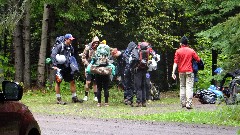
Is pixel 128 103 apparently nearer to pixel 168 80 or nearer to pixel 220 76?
pixel 220 76

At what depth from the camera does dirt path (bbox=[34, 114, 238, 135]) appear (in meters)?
10.8

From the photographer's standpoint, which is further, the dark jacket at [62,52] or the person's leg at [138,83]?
the dark jacket at [62,52]

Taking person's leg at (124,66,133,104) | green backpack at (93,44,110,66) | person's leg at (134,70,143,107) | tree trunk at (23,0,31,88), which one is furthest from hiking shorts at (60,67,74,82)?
tree trunk at (23,0,31,88)

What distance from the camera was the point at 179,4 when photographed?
88.5 ft

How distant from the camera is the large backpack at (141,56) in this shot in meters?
17.0

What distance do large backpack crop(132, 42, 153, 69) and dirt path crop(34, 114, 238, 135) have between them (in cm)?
432

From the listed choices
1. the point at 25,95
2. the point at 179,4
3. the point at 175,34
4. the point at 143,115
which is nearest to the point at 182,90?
the point at 143,115

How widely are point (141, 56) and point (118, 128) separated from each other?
5903mm

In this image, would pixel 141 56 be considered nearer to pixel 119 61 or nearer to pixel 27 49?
pixel 119 61

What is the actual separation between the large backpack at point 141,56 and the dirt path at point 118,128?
432 centimetres

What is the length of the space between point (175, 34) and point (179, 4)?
138 inches

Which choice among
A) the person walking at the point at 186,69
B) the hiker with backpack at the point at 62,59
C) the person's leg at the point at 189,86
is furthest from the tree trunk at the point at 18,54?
the person's leg at the point at 189,86

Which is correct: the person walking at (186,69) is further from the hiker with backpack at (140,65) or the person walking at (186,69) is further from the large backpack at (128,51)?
the large backpack at (128,51)

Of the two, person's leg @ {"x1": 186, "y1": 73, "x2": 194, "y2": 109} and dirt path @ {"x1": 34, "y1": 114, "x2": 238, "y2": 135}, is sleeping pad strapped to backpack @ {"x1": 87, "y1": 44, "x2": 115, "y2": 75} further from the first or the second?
dirt path @ {"x1": 34, "y1": 114, "x2": 238, "y2": 135}
